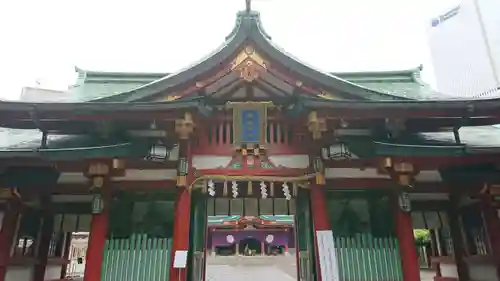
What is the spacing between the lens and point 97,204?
7.57 metres

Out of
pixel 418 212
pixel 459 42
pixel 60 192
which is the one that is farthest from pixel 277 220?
pixel 459 42

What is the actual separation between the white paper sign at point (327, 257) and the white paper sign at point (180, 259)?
8.31 ft

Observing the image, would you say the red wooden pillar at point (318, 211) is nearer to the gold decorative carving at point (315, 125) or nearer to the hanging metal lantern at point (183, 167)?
the gold decorative carving at point (315, 125)

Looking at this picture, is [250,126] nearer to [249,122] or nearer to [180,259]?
[249,122]

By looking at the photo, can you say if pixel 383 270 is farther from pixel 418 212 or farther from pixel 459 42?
pixel 459 42

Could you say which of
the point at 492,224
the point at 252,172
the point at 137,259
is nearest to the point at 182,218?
the point at 137,259

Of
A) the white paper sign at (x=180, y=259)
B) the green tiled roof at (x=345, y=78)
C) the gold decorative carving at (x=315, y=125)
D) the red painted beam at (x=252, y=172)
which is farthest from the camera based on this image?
the green tiled roof at (x=345, y=78)

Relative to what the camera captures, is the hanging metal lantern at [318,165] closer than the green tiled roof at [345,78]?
Yes

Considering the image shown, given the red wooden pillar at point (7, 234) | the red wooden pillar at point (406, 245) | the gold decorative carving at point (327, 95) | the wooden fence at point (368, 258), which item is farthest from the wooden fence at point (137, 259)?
the red wooden pillar at point (406, 245)

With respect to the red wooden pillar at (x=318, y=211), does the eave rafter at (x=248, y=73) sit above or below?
above

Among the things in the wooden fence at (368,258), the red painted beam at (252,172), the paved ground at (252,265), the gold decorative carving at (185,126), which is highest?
the gold decorative carving at (185,126)

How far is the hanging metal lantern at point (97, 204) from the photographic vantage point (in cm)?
754

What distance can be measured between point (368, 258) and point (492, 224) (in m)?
2.85

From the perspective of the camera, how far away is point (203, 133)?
26.1ft
